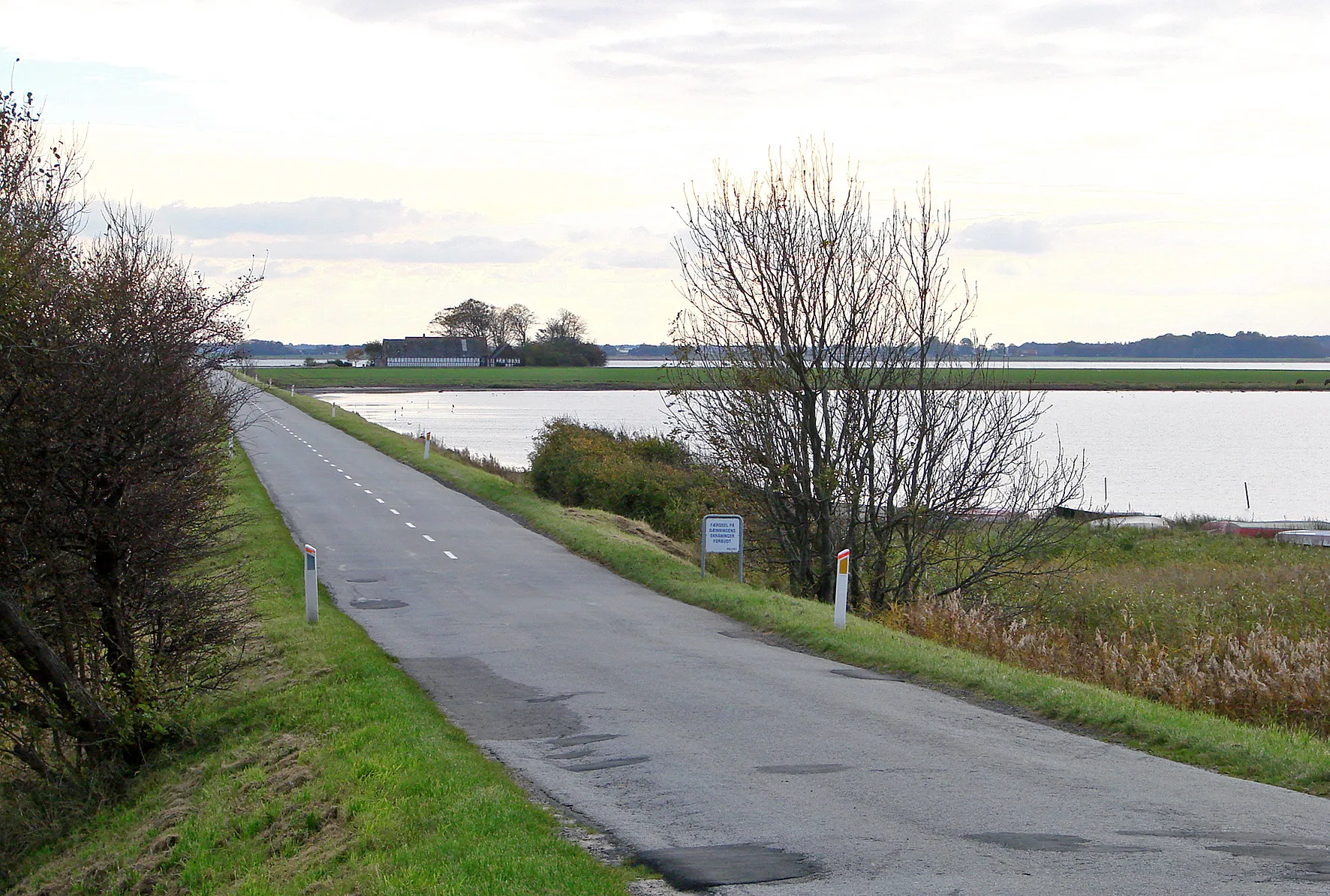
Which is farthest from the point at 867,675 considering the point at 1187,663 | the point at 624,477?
the point at 624,477

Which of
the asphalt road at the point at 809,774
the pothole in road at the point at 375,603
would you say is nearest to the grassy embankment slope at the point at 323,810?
the asphalt road at the point at 809,774

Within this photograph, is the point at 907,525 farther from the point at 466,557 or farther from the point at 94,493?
the point at 94,493

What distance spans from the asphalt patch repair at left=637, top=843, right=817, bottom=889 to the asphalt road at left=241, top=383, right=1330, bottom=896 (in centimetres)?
2

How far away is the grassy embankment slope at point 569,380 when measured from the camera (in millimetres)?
142400

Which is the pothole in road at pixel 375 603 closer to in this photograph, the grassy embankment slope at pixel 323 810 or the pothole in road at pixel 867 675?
the grassy embankment slope at pixel 323 810

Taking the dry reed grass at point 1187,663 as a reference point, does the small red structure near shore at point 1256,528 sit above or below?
below

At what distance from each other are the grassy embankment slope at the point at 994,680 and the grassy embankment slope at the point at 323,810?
4948mm

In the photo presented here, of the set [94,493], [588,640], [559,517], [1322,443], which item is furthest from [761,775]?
[1322,443]

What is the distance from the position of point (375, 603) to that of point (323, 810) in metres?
8.84

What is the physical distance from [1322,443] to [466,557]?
65.8 metres

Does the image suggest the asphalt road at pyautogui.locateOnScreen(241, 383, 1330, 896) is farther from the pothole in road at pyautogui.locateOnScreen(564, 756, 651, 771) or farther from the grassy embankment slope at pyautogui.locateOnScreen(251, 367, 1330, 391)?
the grassy embankment slope at pyautogui.locateOnScreen(251, 367, 1330, 391)

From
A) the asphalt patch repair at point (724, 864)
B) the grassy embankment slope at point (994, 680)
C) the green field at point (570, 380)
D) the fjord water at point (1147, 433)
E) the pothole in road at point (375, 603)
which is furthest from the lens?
the green field at point (570, 380)

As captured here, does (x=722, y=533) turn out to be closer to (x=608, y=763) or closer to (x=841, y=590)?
(x=841, y=590)

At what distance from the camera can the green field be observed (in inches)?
5605
